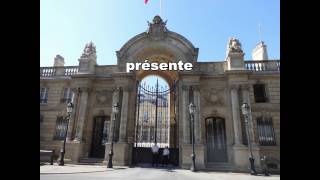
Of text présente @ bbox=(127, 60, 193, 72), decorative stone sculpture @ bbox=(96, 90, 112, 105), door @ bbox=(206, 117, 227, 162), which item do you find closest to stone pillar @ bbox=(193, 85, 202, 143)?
door @ bbox=(206, 117, 227, 162)

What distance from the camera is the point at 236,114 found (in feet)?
73.4

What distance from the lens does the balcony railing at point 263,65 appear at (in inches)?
975

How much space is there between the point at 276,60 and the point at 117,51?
16238 millimetres

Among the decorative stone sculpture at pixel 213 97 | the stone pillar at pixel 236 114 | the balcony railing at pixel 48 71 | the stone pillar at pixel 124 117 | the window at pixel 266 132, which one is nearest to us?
the stone pillar at pixel 236 114

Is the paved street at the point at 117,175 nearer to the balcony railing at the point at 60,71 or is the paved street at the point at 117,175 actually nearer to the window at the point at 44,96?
the window at the point at 44,96

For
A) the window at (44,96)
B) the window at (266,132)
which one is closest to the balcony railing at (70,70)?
the window at (44,96)

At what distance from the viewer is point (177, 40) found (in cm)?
2483

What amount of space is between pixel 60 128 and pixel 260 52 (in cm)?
2370

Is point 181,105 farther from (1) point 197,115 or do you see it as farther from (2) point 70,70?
(2) point 70,70

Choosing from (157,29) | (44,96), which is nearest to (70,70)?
(44,96)

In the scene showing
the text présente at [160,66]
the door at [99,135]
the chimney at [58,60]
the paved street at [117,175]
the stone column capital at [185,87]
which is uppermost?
the chimney at [58,60]

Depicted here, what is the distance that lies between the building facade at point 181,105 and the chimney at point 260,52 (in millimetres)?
3015
